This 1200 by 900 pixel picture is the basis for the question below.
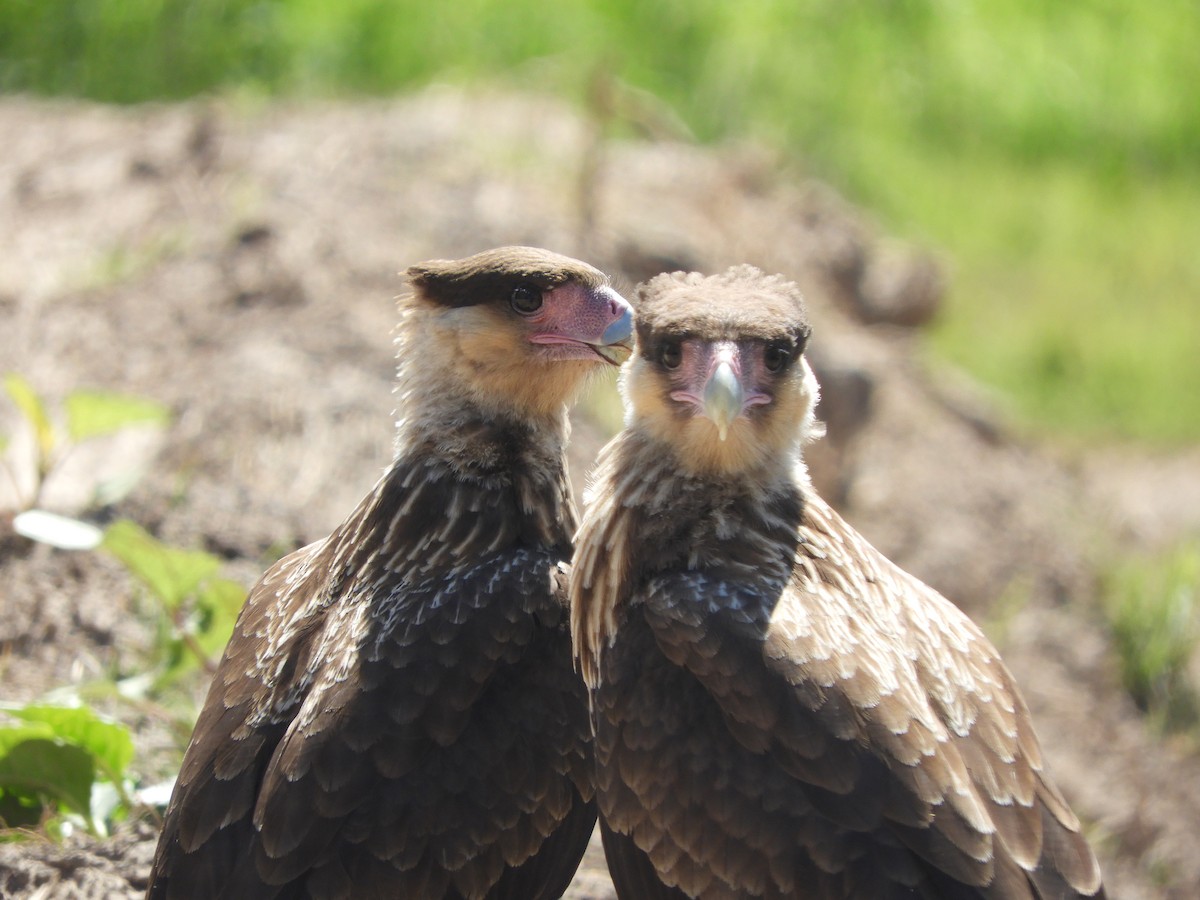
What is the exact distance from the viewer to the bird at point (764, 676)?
9.74 feet

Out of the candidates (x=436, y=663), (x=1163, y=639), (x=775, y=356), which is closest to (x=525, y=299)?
(x=775, y=356)

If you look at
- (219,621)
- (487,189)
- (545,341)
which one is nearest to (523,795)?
(545,341)

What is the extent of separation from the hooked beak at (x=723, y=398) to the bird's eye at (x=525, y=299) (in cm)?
71

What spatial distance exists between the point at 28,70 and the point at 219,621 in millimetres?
6053

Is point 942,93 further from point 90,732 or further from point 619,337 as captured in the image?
point 90,732

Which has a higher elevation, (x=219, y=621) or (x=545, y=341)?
(x=545, y=341)

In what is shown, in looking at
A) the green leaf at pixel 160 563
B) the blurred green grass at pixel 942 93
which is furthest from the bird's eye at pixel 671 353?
the blurred green grass at pixel 942 93

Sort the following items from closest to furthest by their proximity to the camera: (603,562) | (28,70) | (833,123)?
(603,562), (28,70), (833,123)

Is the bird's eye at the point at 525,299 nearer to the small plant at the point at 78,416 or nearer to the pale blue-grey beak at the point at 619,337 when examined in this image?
the pale blue-grey beak at the point at 619,337

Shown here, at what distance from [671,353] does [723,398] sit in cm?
27

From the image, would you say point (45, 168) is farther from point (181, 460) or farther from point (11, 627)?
point (11, 627)

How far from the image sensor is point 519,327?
3.65 metres

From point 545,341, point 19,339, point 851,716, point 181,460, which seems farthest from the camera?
point 19,339

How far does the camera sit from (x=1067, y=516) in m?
8.03
